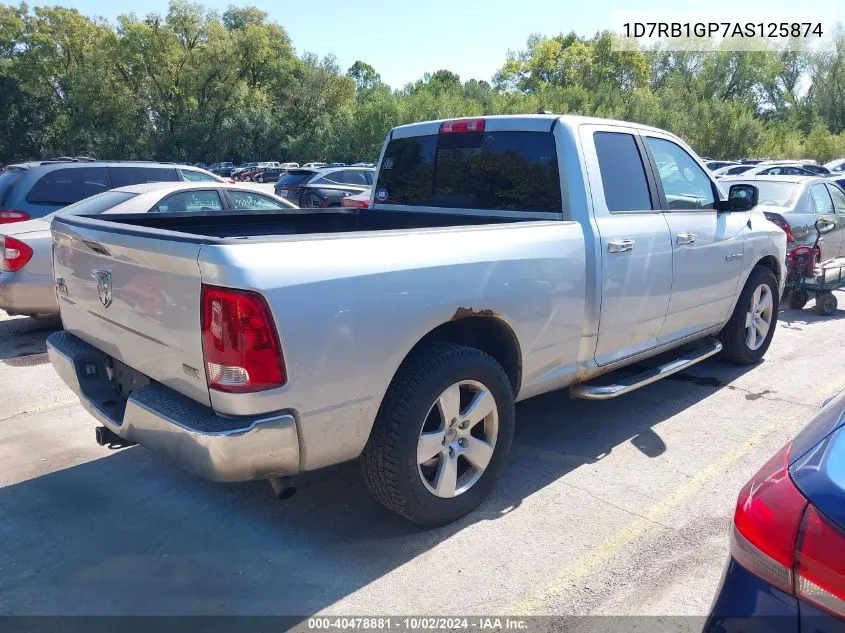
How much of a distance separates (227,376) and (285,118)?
62905mm

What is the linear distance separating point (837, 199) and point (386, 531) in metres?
9.24

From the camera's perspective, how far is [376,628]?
8.89 feet

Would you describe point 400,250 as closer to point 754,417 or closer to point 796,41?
point 754,417

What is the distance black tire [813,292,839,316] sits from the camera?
8.25 meters

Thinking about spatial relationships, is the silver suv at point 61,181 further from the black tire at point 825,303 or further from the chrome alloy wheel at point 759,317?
the black tire at point 825,303

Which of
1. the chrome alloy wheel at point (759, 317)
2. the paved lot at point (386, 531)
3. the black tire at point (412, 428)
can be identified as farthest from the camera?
the chrome alloy wheel at point (759, 317)

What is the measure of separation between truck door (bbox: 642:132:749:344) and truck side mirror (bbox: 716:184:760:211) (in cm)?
6

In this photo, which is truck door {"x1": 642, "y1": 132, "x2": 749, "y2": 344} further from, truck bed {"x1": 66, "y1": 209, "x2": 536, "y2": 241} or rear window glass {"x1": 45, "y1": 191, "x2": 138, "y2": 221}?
rear window glass {"x1": 45, "y1": 191, "x2": 138, "y2": 221}

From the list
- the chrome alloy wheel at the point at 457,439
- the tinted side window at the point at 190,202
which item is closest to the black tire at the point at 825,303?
the chrome alloy wheel at the point at 457,439

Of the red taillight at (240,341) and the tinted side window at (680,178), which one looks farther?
the tinted side window at (680,178)

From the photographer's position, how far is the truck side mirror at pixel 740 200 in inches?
203

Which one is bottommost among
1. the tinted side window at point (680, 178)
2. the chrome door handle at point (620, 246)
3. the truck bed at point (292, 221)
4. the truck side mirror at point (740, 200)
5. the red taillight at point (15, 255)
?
the red taillight at point (15, 255)

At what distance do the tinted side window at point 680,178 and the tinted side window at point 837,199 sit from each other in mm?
5790

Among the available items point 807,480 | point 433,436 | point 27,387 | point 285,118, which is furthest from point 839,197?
point 285,118
